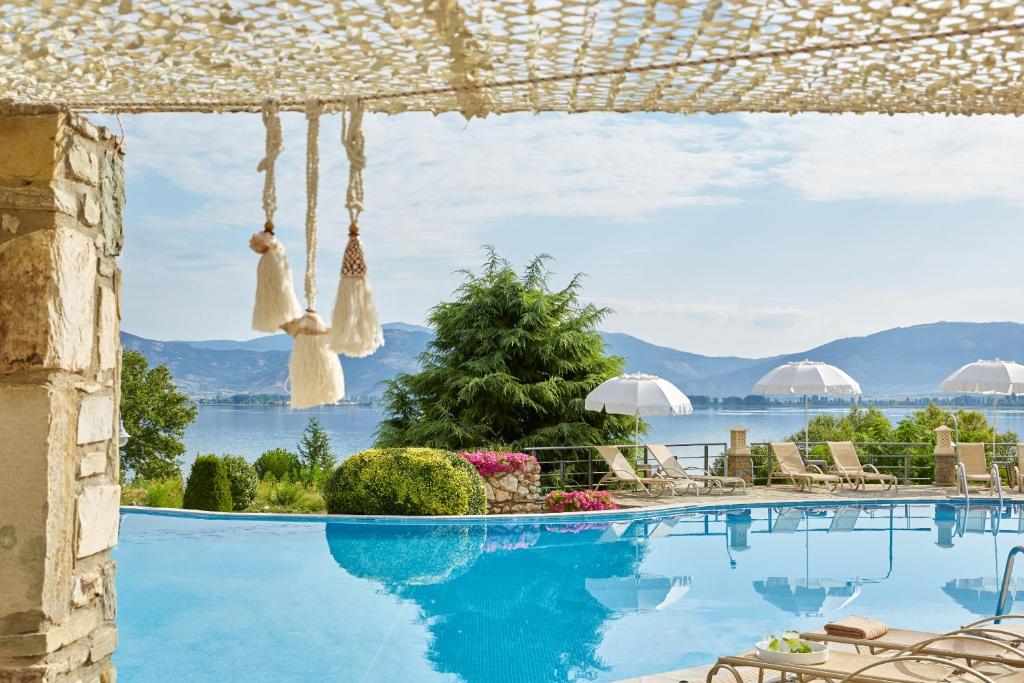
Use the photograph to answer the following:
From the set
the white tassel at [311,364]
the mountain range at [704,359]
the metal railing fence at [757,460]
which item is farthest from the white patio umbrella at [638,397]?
the mountain range at [704,359]

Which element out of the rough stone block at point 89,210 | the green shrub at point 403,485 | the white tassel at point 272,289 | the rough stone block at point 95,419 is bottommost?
the green shrub at point 403,485

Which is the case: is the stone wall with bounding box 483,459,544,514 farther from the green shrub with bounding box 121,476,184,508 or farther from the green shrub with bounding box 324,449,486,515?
the green shrub with bounding box 121,476,184,508

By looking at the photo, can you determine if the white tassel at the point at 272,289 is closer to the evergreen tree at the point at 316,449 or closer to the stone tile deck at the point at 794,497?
the stone tile deck at the point at 794,497

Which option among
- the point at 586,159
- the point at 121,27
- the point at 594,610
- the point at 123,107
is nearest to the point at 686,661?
the point at 594,610

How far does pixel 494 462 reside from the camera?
13.7 meters

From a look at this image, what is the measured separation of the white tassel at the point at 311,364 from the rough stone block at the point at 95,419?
1.85ft

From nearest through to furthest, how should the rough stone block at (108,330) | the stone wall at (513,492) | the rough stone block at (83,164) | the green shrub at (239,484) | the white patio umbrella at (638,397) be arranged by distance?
1. the rough stone block at (83,164)
2. the rough stone block at (108,330)
3. the stone wall at (513,492)
4. the green shrub at (239,484)
5. the white patio umbrella at (638,397)

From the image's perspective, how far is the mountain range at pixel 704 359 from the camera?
2576 inches

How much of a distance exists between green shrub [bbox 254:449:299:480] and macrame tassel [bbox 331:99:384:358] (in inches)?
552

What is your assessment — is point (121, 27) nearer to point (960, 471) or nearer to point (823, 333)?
point (960, 471)

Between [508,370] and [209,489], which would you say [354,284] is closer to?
[209,489]

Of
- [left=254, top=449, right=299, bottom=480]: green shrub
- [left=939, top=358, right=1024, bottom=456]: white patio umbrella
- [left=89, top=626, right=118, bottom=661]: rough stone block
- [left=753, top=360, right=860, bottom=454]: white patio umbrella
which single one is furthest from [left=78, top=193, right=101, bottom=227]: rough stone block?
[left=939, top=358, right=1024, bottom=456]: white patio umbrella

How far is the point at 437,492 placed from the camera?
41.7 feet

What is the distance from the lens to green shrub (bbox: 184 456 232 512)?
1385 centimetres
